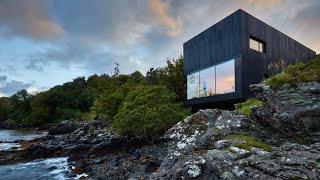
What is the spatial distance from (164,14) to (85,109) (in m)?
57.5

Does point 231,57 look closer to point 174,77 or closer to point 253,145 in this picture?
point 174,77

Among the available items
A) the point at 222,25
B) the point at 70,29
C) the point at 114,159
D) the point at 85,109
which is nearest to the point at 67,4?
the point at 70,29

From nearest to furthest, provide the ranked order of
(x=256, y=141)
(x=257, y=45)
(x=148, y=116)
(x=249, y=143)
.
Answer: (x=249, y=143)
(x=256, y=141)
(x=148, y=116)
(x=257, y=45)

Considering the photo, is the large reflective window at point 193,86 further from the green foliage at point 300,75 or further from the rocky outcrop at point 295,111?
the rocky outcrop at point 295,111

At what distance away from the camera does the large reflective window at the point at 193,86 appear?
28547 millimetres

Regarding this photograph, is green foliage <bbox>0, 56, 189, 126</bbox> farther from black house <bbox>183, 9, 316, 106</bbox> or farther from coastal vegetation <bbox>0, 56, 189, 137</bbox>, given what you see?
black house <bbox>183, 9, 316, 106</bbox>

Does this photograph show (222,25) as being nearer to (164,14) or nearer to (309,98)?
(164,14)

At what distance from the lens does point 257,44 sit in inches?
991

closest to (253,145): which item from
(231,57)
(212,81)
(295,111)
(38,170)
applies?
(295,111)

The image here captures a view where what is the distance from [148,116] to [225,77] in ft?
29.0

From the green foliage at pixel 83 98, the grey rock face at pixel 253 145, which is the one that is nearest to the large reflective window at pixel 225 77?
the green foliage at pixel 83 98

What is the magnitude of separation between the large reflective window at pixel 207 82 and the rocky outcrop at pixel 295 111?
54.5ft

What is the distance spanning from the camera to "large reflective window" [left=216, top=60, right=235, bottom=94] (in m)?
23.7

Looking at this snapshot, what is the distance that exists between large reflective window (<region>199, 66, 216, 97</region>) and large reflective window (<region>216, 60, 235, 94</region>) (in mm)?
722
